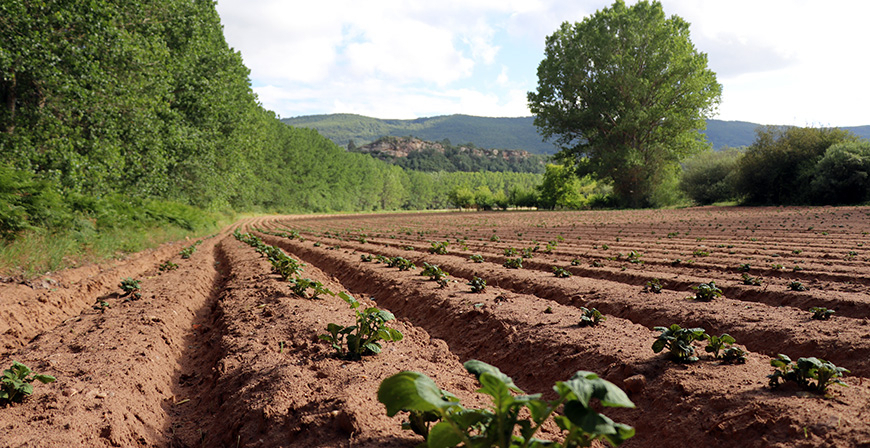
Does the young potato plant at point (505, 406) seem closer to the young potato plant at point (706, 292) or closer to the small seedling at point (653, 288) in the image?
the young potato plant at point (706, 292)

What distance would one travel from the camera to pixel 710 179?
129ft

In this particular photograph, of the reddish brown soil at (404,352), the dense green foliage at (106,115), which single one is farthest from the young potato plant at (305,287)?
the dense green foliage at (106,115)

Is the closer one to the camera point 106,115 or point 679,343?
point 679,343

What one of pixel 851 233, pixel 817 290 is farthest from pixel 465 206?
pixel 817 290

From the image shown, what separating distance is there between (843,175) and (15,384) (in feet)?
128

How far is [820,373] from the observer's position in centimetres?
Result: 277

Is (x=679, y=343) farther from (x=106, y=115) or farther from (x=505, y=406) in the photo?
(x=106, y=115)

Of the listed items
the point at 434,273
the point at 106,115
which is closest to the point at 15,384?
the point at 434,273

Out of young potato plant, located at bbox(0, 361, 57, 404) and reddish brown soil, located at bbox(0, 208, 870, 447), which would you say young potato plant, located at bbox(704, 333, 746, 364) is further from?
young potato plant, located at bbox(0, 361, 57, 404)

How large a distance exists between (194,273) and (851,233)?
1701 centimetres

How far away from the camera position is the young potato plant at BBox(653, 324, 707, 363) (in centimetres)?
342

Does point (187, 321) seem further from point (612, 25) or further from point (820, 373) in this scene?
point (612, 25)

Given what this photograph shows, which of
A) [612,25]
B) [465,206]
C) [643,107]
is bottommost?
[465,206]

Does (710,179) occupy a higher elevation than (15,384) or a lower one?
higher
